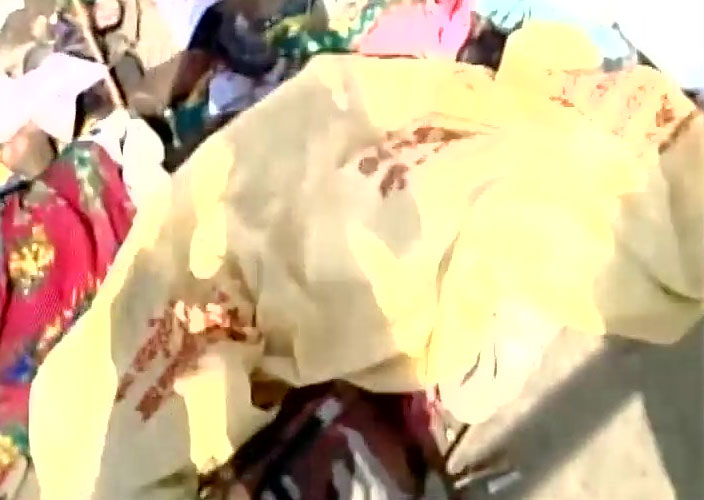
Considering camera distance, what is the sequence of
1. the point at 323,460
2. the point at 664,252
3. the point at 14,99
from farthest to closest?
the point at 14,99 → the point at 323,460 → the point at 664,252

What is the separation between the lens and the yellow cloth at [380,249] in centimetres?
79

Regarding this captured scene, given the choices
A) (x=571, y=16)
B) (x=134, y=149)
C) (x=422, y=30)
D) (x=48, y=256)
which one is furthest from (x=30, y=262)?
(x=571, y=16)

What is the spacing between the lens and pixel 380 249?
33.6 inches

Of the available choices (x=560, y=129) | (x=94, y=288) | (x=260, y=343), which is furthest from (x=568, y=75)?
(x=94, y=288)

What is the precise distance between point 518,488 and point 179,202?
16.9 inches

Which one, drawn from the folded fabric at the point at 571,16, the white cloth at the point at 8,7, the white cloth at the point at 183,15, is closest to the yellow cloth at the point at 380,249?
the folded fabric at the point at 571,16

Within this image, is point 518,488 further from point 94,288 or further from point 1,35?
point 1,35

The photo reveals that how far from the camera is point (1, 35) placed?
1067 mm

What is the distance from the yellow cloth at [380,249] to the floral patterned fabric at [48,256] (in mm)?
32

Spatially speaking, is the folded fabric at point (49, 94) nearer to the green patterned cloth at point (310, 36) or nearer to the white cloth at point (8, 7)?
the white cloth at point (8, 7)

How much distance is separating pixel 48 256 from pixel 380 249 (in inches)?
13.0

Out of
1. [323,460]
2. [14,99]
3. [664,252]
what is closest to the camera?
[664,252]

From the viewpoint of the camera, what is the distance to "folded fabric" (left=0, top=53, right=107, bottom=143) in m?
1.01

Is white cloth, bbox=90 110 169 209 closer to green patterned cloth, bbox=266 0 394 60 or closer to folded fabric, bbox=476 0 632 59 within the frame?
green patterned cloth, bbox=266 0 394 60
